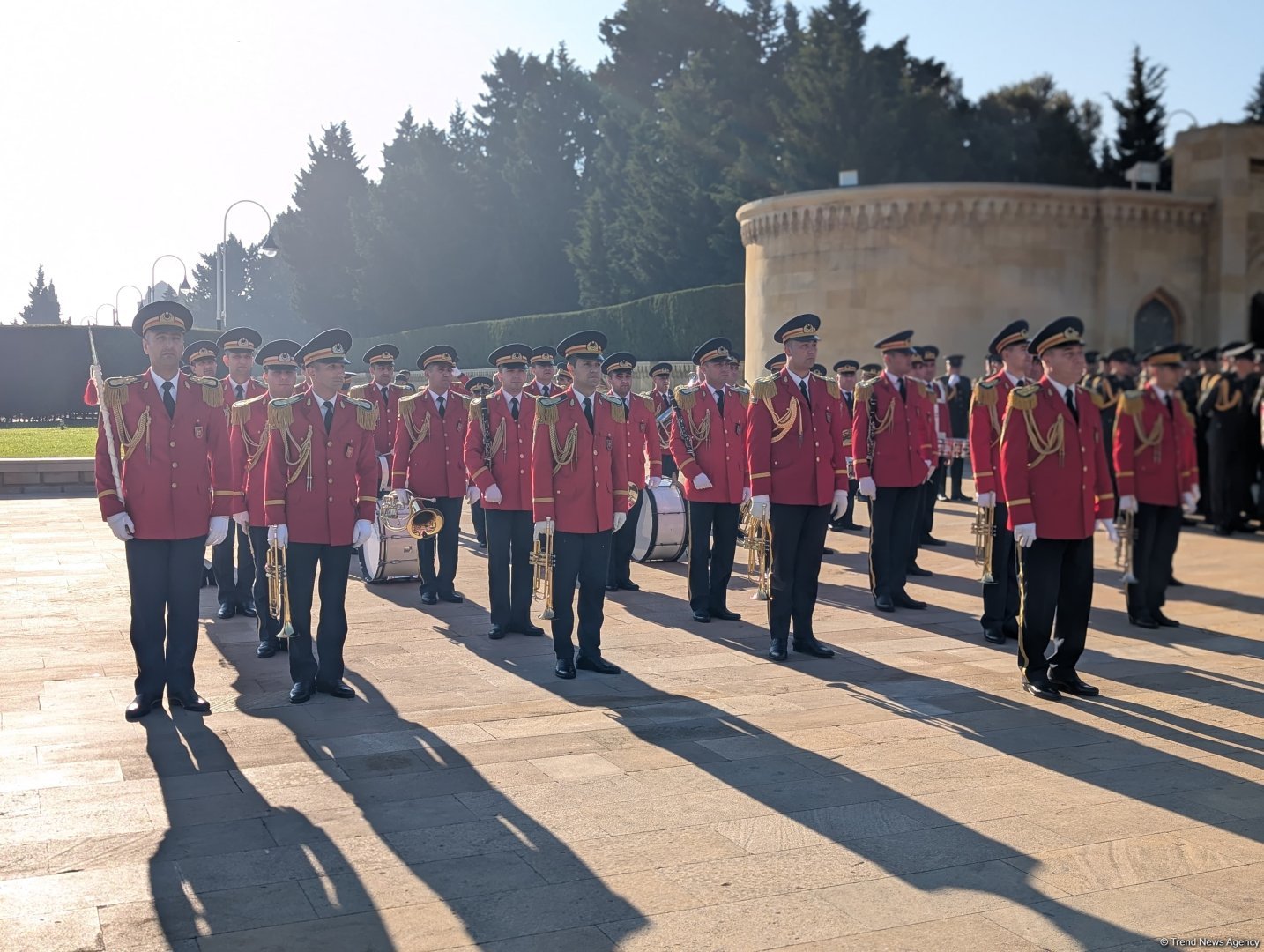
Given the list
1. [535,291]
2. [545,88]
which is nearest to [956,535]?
[535,291]

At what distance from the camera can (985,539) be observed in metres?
9.59

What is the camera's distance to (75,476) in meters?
21.8

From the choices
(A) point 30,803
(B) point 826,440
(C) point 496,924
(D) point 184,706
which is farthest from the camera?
(B) point 826,440

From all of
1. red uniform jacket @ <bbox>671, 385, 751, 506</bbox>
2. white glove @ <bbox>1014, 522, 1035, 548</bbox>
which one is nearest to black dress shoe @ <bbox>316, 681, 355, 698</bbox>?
red uniform jacket @ <bbox>671, 385, 751, 506</bbox>

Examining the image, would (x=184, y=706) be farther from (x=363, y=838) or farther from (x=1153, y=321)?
(x=1153, y=321)

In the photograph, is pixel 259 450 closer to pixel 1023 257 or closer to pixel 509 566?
pixel 509 566

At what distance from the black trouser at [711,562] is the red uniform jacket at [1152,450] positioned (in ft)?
9.72

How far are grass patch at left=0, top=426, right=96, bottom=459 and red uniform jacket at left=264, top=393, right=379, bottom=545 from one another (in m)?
16.0

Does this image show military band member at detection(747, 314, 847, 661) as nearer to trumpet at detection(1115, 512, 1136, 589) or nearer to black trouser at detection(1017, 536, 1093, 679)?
black trouser at detection(1017, 536, 1093, 679)

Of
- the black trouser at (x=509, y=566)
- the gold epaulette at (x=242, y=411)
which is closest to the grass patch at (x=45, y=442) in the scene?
the black trouser at (x=509, y=566)

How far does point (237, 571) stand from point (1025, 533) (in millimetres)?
6142

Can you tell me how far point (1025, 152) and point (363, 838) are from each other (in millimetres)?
50454

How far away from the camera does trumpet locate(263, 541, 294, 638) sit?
811 cm

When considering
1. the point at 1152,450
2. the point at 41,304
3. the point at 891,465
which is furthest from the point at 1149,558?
the point at 41,304
